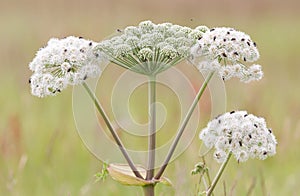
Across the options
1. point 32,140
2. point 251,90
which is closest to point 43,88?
point 32,140

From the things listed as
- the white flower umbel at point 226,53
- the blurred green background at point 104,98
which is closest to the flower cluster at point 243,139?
the white flower umbel at point 226,53

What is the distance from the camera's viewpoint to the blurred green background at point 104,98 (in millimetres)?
6230

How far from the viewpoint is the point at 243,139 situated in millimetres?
3500

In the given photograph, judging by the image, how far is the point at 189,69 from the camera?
1216cm

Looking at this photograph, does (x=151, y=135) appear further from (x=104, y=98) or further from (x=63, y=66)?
(x=104, y=98)

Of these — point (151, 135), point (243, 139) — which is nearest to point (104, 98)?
point (151, 135)

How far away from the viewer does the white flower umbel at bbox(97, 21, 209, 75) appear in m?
3.36

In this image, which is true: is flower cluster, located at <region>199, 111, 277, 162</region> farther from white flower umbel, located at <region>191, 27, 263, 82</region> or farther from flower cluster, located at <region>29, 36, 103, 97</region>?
flower cluster, located at <region>29, 36, 103, 97</region>

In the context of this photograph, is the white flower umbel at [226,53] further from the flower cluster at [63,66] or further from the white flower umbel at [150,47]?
the flower cluster at [63,66]

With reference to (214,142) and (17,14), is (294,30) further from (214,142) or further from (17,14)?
(214,142)

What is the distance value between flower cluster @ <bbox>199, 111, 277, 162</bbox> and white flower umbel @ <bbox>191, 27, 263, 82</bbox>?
0.75 ft

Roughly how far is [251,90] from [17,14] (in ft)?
49.9

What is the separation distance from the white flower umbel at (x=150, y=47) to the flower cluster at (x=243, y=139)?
16.4 inches

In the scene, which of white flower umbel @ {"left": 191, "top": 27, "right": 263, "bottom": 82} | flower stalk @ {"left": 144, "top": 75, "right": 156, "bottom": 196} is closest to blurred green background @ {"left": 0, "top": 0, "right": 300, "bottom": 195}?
flower stalk @ {"left": 144, "top": 75, "right": 156, "bottom": 196}
